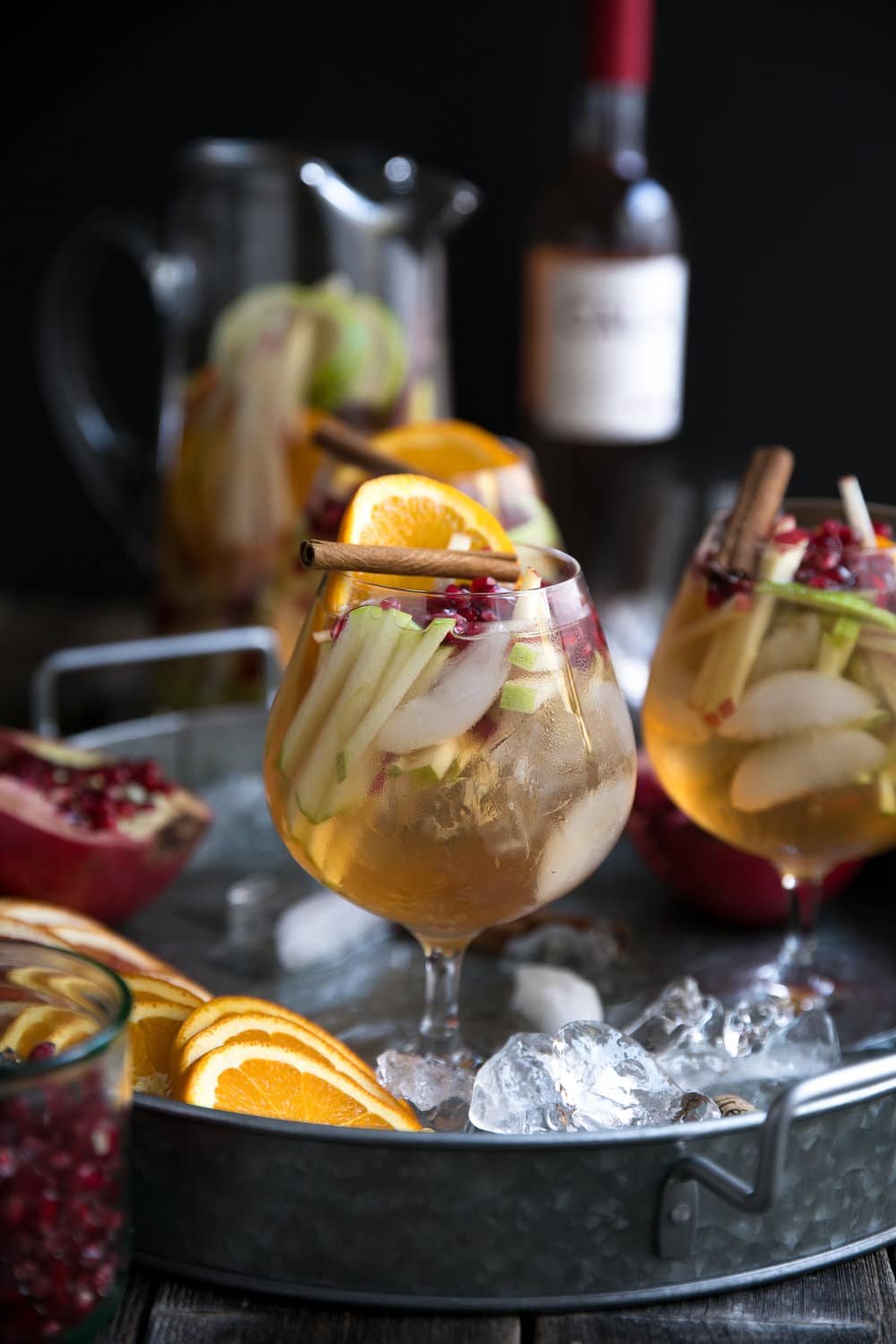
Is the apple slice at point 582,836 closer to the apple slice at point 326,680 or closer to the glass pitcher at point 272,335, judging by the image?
the apple slice at point 326,680

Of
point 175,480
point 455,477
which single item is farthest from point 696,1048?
point 175,480

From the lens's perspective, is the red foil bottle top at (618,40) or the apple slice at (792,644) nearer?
the apple slice at (792,644)

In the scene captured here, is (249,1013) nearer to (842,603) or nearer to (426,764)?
(426,764)

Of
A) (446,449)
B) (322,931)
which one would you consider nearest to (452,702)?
(322,931)

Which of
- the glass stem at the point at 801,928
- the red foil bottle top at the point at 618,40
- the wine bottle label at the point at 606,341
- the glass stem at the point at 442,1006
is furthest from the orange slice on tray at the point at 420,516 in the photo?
the red foil bottle top at the point at 618,40

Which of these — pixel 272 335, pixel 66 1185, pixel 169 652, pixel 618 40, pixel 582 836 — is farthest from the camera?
pixel 618 40
